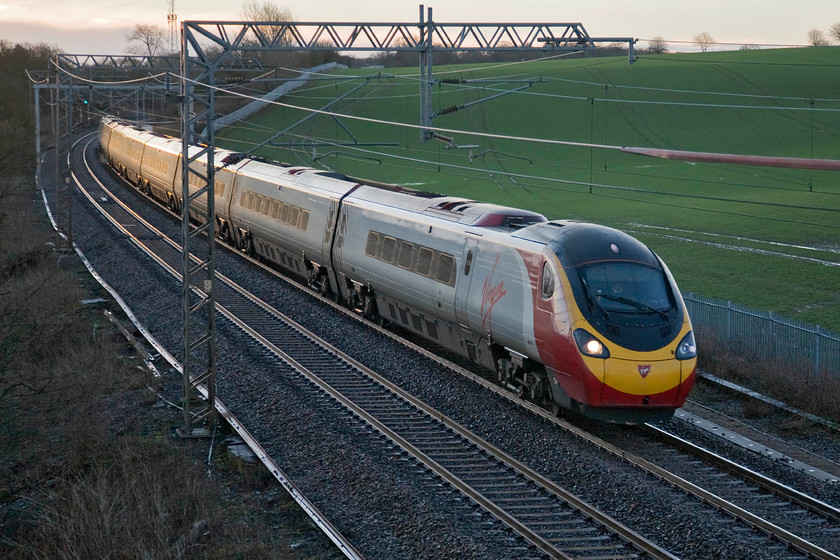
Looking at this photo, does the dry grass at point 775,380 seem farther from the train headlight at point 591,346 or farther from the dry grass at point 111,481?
the dry grass at point 111,481

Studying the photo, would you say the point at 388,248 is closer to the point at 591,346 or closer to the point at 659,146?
the point at 591,346

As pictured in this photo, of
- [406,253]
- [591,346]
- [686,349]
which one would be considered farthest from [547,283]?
[406,253]

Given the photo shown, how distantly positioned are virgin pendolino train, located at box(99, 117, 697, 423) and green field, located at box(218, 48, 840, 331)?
19.3 feet

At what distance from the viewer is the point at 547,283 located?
13.0m

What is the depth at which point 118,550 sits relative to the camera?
9.40 m

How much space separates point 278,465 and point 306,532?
6.73 ft

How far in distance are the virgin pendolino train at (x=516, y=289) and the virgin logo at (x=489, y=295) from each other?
0.03 m

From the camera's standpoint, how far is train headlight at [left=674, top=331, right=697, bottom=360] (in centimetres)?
1239

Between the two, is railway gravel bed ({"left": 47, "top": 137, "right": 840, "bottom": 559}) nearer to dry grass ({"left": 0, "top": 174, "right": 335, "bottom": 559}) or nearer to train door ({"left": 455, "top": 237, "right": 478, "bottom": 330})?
dry grass ({"left": 0, "top": 174, "right": 335, "bottom": 559})

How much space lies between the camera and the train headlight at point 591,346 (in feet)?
39.8

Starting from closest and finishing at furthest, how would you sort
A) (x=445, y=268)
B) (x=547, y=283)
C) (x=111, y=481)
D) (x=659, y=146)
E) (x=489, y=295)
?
(x=111, y=481)
(x=547, y=283)
(x=489, y=295)
(x=445, y=268)
(x=659, y=146)

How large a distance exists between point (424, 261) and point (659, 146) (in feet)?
181

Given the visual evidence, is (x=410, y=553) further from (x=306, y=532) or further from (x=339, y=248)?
(x=339, y=248)

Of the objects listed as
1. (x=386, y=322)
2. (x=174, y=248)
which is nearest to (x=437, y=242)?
(x=386, y=322)
